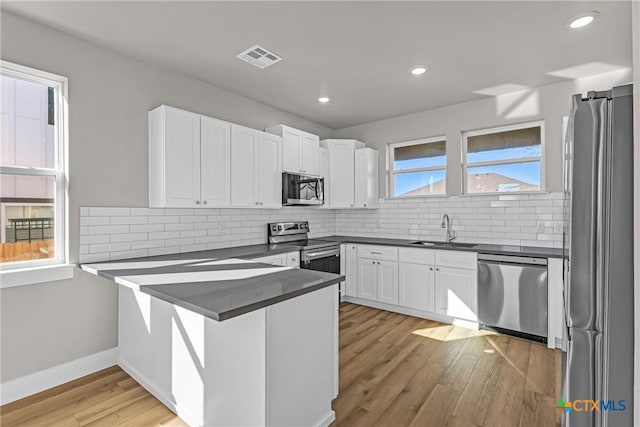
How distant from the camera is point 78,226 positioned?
8.43 ft

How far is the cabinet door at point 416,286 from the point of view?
3.81 metres

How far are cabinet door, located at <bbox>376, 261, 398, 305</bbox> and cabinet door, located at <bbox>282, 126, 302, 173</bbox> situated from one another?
1.72 metres

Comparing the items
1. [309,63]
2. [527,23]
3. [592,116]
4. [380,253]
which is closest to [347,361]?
[380,253]

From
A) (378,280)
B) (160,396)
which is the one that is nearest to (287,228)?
(378,280)

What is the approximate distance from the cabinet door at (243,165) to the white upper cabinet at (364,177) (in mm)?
1676

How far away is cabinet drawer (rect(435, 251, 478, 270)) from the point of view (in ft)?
11.5

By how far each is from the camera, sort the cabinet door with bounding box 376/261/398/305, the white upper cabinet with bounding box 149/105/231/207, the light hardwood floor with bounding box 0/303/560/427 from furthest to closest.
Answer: the cabinet door with bounding box 376/261/398/305, the white upper cabinet with bounding box 149/105/231/207, the light hardwood floor with bounding box 0/303/560/427

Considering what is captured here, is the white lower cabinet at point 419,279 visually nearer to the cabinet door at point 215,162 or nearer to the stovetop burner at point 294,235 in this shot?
the stovetop burner at point 294,235

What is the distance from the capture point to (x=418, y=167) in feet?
15.2

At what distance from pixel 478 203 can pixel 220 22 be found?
350 cm

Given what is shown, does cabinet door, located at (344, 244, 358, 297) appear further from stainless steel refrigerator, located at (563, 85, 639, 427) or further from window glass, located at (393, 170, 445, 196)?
stainless steel refrigerator, located at (563, 85, 639, 427)

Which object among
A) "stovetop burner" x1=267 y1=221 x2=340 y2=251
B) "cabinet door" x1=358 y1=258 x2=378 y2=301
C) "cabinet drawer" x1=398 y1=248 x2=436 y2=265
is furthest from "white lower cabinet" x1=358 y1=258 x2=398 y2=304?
"stovetop burner" x1=267 y1=221 x2=340 y2=251

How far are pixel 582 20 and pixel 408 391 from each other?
304 centimetres

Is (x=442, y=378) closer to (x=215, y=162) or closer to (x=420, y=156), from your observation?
(x=215, y=162)
